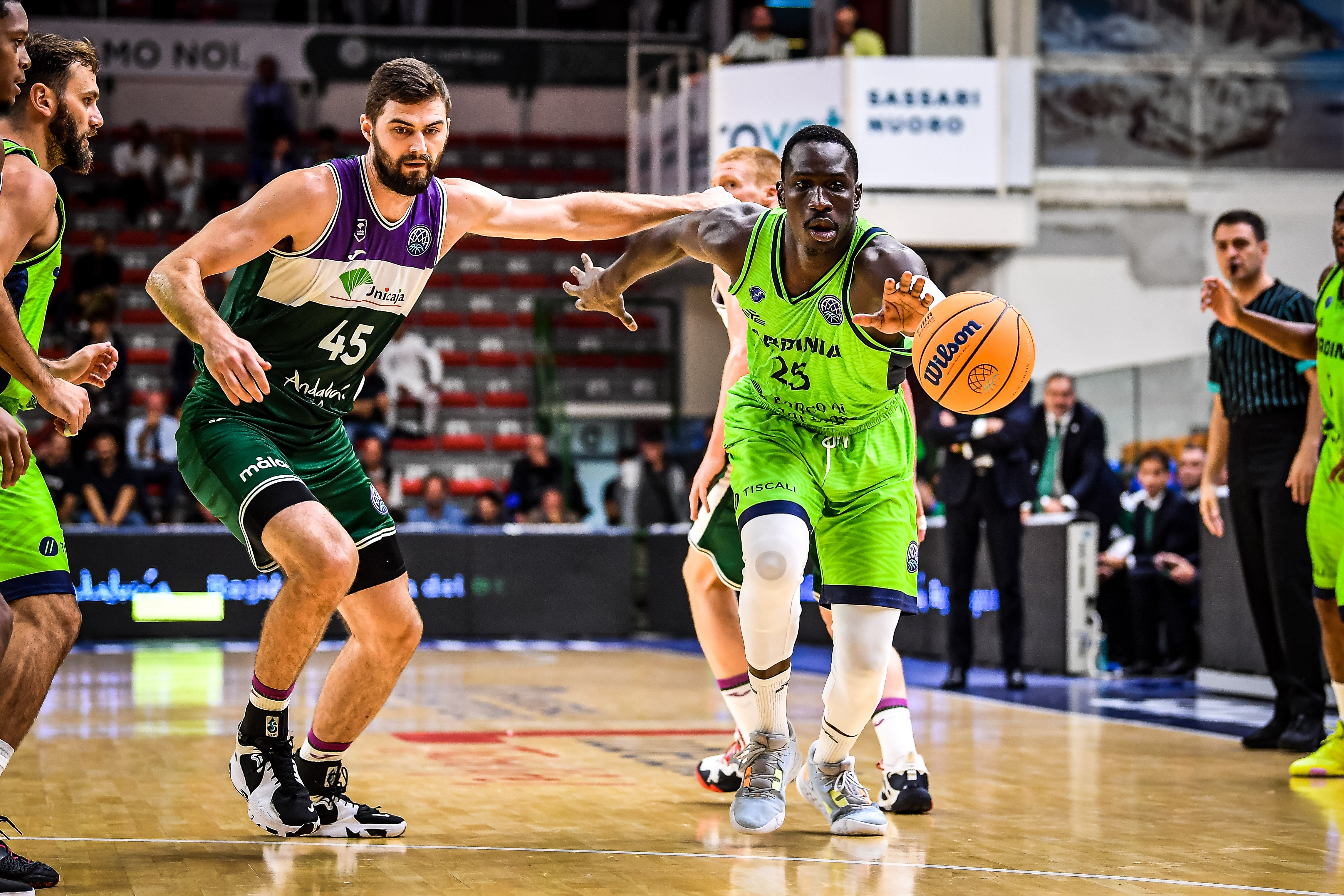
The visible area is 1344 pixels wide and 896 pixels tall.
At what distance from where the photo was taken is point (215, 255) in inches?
178

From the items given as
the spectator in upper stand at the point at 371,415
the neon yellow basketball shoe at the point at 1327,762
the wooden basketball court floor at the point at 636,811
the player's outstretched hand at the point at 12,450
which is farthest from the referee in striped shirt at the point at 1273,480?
the spectator in upper stand at the point at 371,415

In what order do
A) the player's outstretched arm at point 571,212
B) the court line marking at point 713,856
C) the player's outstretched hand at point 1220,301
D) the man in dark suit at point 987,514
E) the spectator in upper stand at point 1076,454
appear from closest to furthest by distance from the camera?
the court line marking at point 713,856 → the player's outstretched arm at point 571,212 → the player's outstretched hand at point 1220,301 → the man in dark suit at point 987,514 → the spectator in upper stand at point 1076,454

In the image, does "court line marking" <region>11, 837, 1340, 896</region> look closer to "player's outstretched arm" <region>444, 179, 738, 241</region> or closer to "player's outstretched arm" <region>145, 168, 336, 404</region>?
Result: "player's outstretched arm" <region>145, 168, 336, 404</region>

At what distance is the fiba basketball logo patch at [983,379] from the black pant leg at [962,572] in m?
5.86

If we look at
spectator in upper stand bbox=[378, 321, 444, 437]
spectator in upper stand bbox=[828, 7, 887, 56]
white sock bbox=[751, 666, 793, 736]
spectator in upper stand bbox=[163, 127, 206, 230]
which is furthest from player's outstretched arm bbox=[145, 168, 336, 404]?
spectator in upper stand bbox=[163, 127, 206, 230]

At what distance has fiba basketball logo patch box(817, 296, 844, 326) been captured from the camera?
466 cm

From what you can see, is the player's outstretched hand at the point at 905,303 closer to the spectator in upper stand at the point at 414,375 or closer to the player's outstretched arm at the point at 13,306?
the player's outstretched arm at the point at 13,306

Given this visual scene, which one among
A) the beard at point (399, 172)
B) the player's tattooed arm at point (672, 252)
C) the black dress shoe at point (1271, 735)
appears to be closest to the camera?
the beard at point (399, 172)

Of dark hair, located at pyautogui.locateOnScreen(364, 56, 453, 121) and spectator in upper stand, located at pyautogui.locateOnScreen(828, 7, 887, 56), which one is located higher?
spectator in upper stand, located at pyautogui.locateOnScreen(828, 7, 887, 56)

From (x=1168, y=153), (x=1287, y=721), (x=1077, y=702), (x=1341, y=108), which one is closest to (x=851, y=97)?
(x=1168, y=153)

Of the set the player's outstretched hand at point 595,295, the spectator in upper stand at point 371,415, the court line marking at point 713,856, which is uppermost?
the player's outstretched hand at point 595,295

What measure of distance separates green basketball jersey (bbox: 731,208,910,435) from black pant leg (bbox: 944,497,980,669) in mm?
5303

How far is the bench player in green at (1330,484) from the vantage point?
6203 mm

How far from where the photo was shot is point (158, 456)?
15336 millimetres
